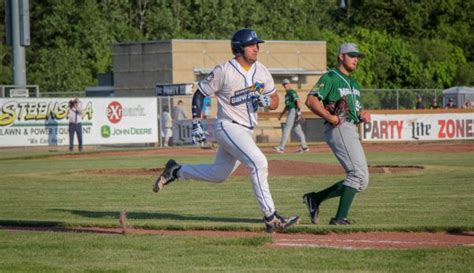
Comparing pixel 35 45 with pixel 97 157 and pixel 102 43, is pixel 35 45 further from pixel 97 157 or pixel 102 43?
pixel 97 157

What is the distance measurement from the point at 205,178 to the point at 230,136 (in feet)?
2.99

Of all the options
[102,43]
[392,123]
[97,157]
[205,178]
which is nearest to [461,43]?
[102,43]

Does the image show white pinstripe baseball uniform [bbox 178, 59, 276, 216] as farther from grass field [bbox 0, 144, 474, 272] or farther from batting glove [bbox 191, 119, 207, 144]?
grass field [bbox 0, 144, 474, 272]

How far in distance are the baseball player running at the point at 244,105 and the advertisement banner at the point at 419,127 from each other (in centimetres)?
2728

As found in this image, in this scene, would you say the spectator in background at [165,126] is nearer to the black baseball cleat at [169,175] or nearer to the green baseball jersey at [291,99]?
the green baseball jersey at [291,99]

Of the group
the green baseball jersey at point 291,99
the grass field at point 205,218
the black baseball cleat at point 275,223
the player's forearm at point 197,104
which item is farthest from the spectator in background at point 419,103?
the black baseball cleat at point 275,223

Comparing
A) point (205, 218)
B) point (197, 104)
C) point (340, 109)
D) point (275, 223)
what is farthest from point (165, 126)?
point (275, 223)

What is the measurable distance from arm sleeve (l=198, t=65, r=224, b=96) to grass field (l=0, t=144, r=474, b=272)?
5.07 feet

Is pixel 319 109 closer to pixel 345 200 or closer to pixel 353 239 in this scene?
pixel 345 200

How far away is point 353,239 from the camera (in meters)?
11.1

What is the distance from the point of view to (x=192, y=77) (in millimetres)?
52625

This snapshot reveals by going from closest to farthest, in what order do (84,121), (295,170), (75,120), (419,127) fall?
(295,170), (75,120), (84,121), (419,127)

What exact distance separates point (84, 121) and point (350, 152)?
27.8 meters

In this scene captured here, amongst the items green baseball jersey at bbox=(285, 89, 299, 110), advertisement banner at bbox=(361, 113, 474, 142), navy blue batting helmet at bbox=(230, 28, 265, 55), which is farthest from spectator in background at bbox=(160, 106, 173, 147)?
navy blue batting helmet at bbox=(230, 28, 265, 55)
